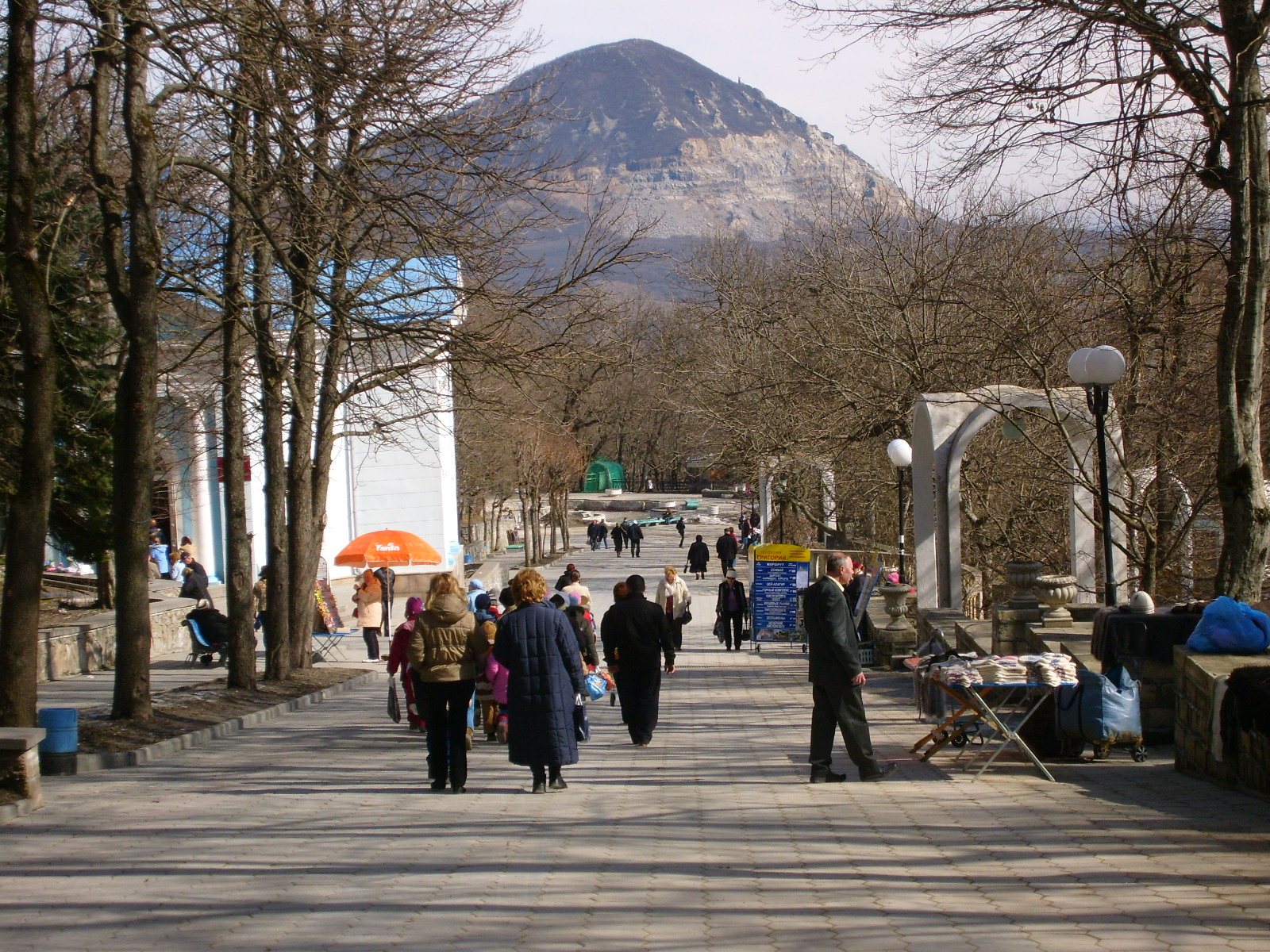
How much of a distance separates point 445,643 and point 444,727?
63 cm

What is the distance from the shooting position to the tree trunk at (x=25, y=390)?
1033 cm

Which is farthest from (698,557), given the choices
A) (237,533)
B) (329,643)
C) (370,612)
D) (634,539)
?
(237,533)

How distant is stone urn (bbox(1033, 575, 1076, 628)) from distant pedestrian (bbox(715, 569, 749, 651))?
1256 centimetres

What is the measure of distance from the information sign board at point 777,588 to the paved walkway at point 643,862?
14512 millimetres

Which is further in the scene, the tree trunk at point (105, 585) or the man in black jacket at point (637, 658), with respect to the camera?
the tree trunk at point (105, 585)

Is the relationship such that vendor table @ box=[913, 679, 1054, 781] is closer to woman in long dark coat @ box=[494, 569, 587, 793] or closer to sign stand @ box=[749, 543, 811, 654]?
woman in long dark coat @ box=[494, 569, 587, 793]

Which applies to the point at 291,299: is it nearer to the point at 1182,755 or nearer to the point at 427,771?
the point at 427,771

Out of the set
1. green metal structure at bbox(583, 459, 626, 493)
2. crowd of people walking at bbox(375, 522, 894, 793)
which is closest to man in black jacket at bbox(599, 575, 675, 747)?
crowd of people walking at bbox(375, 522, 894, 793)

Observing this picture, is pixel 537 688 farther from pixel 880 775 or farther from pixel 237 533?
pixel 237 533

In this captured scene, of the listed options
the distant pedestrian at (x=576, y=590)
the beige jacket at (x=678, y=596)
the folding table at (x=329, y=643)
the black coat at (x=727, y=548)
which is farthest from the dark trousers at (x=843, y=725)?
the black coat at (x=727, y=548)

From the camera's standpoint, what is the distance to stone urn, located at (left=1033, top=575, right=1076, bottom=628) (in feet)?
41.8

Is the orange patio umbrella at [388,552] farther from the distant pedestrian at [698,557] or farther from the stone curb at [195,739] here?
the distant pedestrian at [698,557]

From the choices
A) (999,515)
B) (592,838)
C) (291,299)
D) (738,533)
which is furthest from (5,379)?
(738,533)

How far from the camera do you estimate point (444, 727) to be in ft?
30.6
